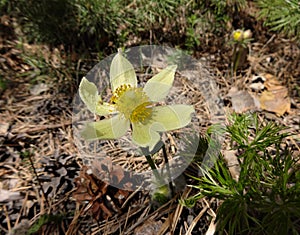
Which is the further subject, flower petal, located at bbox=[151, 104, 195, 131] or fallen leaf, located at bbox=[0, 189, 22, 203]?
fallen leaf, located at bbox=[0, 189, 22, 203]

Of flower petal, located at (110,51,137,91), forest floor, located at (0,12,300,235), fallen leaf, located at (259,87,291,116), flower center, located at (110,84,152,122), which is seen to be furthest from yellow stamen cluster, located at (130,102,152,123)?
fallen leaf, located at (259,87,291,116)

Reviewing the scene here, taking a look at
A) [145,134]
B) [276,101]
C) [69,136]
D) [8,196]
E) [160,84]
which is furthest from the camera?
[276,101]

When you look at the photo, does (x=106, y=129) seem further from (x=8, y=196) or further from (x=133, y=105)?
(x=8, y=196)

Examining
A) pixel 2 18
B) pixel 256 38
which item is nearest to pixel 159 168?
pixel 256 38

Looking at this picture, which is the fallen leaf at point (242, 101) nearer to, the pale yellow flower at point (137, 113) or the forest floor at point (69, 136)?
the forest floor at point (69, 136)

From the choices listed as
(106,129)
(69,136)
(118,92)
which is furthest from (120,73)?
(69,136)

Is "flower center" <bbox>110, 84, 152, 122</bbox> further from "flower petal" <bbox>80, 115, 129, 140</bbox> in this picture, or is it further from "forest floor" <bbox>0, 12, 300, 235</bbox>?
"forest floor" <bbox>0, 12, 300, 235</bbox>

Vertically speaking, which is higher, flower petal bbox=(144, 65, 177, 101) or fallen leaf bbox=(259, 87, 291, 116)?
flower petal bbox=(144, 65, 177, 101)
